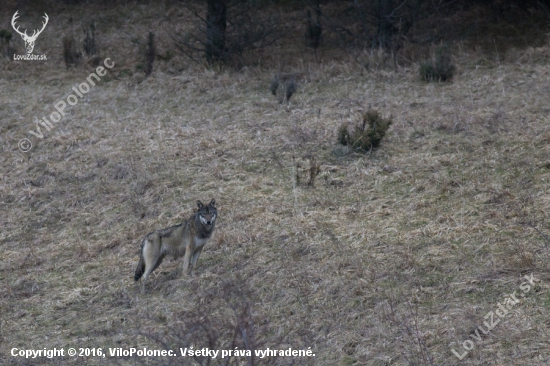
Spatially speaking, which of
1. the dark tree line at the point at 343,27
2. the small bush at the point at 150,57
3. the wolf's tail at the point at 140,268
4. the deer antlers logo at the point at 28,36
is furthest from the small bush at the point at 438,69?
the deer antlers logo at the point at 28,36

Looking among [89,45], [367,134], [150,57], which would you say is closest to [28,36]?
[89,45]

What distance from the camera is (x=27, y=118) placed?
626 inches

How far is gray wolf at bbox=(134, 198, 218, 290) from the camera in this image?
8969 millimetres

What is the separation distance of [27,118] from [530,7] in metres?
13.1

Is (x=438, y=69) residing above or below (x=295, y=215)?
above

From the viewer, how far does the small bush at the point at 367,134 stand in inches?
461

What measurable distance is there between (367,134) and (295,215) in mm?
2507

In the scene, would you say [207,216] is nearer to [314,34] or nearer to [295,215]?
[295,215]

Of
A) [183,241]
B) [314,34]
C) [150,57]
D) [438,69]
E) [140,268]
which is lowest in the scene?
[140,268]

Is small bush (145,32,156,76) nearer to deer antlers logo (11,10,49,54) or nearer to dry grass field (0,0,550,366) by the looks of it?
dry grass field (0,0,550,366)

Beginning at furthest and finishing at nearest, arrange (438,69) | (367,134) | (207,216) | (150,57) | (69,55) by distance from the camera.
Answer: (69,55)
(150,57)
(438,69)
(367,134)
(207,216)

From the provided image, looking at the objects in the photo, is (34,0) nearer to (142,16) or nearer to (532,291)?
(142,16)

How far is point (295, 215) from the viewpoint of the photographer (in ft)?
32.5

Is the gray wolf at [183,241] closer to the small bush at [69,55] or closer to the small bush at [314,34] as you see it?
the small bush at [314,34]
